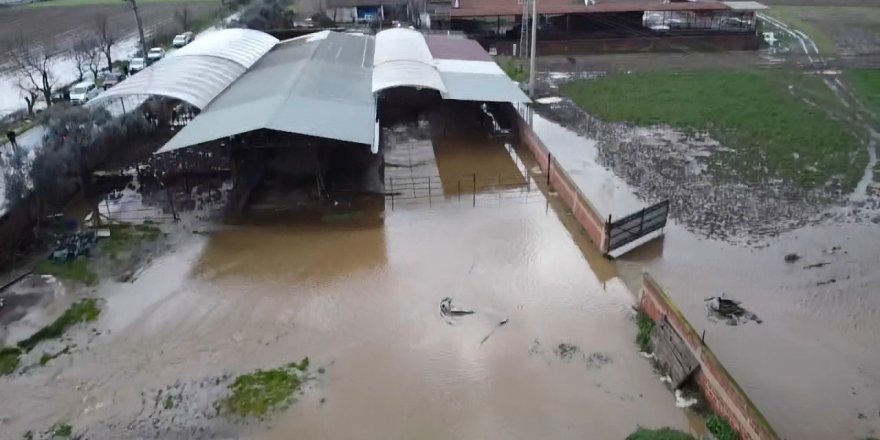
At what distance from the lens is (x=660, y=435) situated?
34.3 ft

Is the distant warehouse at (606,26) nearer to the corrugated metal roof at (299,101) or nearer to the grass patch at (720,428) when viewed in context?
the corrugated metal roof at (299,101)

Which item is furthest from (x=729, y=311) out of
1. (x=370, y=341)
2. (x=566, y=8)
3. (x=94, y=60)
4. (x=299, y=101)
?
(x=566, y=8)

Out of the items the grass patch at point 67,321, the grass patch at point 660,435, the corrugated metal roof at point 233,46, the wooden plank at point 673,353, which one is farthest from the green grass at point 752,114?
the grass patch at point 67,321

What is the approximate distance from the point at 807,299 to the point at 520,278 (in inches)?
256

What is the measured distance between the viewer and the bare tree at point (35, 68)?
27875 millimetres

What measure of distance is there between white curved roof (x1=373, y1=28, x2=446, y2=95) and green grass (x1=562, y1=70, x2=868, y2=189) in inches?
295

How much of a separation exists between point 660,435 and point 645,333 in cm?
294

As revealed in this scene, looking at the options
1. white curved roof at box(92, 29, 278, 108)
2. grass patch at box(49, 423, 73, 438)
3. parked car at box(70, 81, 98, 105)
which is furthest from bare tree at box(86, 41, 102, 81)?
grass patch at box(49, 423, 73, 438)

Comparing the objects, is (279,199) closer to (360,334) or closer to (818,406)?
(360,334)

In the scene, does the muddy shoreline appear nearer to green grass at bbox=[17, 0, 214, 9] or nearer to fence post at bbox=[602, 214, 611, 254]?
fence post at bbox=[602, 214, 611, 254]

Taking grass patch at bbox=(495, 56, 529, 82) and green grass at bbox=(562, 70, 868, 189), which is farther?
grass patch at bbox=(495, 56, 529, 82)

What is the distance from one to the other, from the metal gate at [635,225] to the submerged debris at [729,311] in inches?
116

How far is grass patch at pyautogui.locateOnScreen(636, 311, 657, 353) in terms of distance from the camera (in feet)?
42.0

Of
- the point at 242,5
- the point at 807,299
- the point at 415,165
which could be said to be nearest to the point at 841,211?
the point at 807,299
